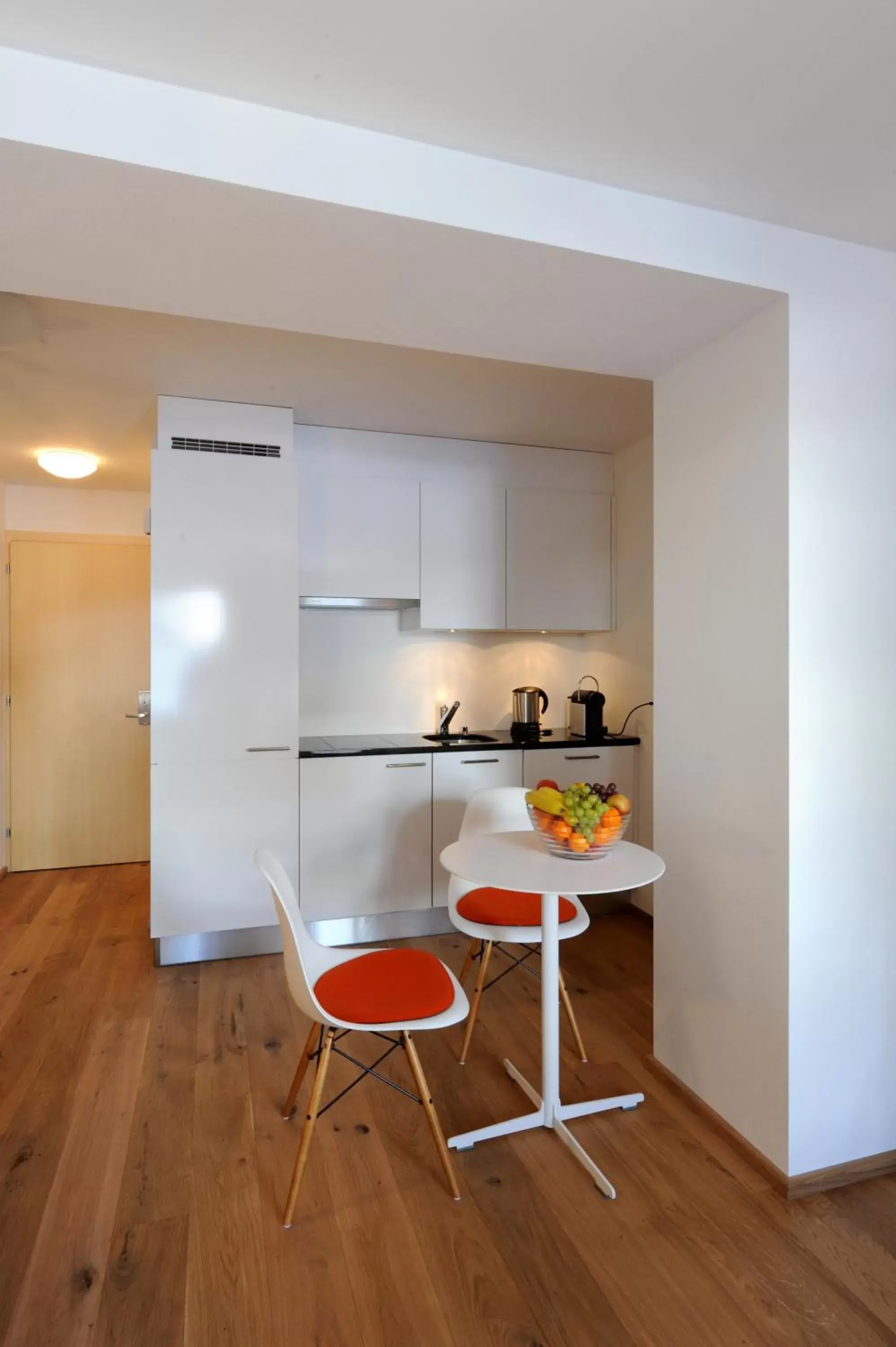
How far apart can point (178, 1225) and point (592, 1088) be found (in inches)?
49.6

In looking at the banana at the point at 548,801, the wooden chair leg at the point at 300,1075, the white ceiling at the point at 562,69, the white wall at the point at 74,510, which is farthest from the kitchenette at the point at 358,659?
the white ceiling at the point at 562,69

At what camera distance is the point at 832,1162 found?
2.01m

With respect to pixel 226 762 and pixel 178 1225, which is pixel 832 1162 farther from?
pixel 226 762

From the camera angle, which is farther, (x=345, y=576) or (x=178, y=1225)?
(x=345, y=576)

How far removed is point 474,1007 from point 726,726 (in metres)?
1.28

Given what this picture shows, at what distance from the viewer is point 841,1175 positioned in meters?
2.00

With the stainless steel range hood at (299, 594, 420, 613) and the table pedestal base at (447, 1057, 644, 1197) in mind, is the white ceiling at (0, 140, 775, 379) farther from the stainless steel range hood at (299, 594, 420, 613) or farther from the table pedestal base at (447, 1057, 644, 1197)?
the table pedestal base at (447, 1057, 644, 1197)

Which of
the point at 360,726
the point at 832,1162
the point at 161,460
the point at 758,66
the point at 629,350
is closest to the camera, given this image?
the point at 758,66

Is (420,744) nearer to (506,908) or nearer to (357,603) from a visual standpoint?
(357,603)

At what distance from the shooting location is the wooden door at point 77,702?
4.95m

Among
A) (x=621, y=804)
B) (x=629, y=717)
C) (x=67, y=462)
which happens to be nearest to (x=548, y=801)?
(x=621, y=804)

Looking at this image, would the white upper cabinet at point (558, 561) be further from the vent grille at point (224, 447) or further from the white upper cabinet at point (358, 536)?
the vent grille at point (224, 447)


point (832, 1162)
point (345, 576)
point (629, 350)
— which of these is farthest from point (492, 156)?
point (832, 1162)

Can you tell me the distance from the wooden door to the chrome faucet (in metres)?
2.17
